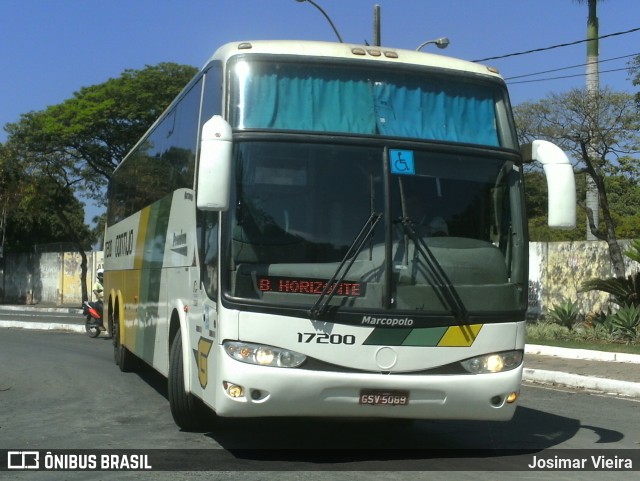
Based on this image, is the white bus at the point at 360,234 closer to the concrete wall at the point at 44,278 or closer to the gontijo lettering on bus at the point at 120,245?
the gontijo lettering on bus at the point at 120,245

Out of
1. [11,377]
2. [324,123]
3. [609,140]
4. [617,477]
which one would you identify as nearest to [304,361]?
[324,123]

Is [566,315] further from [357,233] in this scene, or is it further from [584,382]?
[357,233]

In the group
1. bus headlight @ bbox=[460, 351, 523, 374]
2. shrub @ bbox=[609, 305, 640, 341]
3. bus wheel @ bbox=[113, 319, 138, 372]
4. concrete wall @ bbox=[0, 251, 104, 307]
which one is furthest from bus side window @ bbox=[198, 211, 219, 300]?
concrete wall @ bbox=[0, 251, 104, 307]

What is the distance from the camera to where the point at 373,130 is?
23.4 ft

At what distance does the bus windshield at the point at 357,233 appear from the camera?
22.2 ft

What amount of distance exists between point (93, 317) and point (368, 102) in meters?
14.9

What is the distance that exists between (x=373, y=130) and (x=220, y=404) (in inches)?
94.6

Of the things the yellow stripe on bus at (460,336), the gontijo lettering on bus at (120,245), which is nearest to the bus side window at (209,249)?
the yellow stripe on bus at (460,336)

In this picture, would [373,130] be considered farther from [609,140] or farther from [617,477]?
[609,140]

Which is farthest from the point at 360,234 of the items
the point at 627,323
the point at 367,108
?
the point at 627,323

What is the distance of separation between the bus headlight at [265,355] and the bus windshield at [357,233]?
34 centimetres

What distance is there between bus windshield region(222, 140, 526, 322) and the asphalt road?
4.31 ft

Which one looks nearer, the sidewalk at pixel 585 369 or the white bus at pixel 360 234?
the white bus at pixel 360 234

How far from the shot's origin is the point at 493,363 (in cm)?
706
